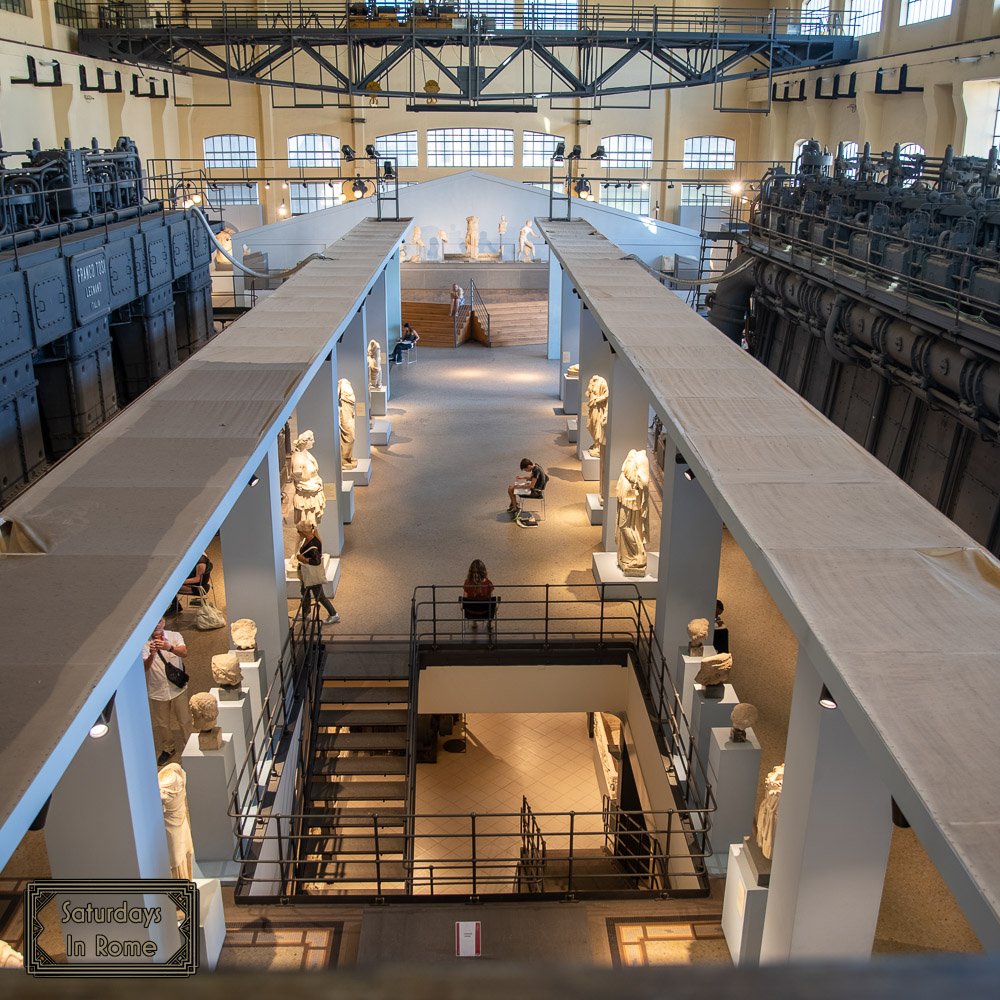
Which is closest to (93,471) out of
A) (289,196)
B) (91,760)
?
(91,760)

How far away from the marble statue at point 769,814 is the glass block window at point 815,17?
93.8 feet

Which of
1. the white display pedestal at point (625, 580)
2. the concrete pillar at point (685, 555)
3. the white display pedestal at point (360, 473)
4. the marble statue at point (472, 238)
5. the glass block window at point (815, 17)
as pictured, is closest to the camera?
the concrete pillar at point (685, 555)

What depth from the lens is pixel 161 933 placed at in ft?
20.2

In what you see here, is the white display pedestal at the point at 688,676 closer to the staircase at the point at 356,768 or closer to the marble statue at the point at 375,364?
the staircase at the point at 356,768

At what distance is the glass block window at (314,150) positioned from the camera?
39.4 m

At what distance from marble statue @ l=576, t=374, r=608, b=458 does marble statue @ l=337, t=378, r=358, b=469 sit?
3.78 meters

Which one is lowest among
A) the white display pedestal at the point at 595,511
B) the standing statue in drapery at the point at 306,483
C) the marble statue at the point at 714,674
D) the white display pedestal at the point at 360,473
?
the white display pedestal at the point at 595,511

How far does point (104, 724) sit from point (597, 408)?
1213 cm

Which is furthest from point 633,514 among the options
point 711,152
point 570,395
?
point 711,152

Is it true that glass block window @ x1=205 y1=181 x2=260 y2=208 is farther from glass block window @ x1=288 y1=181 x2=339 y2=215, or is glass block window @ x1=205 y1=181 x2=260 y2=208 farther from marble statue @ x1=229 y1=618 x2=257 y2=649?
marble statue @ x1=229 y1=618 x2=257 y2=649

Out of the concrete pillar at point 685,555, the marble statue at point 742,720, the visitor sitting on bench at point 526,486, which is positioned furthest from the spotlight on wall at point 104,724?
the visitor sitting on bench at point 526,486

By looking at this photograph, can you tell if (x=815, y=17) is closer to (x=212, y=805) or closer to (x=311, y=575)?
(x=311, y=575)

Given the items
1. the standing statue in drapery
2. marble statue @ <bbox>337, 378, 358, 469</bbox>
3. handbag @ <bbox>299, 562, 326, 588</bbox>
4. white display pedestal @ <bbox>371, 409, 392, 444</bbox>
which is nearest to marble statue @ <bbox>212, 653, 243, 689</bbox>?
handbag @ <bbox>299, 562, 326, 588</bbox>

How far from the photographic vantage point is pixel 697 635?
984cm
